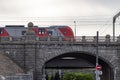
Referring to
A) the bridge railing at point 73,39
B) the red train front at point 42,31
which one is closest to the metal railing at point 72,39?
the bridge railing at point 73,39

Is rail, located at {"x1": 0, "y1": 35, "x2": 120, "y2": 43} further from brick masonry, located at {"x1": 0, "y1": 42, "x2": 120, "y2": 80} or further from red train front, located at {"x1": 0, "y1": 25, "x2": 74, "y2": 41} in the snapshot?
red train front, located at {"x1": 0, "y1": 25, "x2": 74, "y2": 41}

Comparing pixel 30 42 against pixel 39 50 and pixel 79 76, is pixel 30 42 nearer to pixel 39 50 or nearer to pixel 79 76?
pixel 39 50

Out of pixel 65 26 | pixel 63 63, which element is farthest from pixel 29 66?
pixel 63 63

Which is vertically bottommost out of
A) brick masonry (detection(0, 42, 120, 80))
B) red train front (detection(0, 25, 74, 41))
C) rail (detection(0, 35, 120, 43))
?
brick masonry (detection(0, 42, 120, 80))

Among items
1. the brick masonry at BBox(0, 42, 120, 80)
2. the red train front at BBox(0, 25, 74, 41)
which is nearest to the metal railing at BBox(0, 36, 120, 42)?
the brick masonry at BBox(0, 42, 120, 80)

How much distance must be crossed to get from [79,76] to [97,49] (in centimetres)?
4680

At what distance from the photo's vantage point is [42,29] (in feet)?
266

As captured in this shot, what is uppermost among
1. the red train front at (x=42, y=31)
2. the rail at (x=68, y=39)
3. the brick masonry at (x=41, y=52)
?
the red train front at (x=42, y=31)

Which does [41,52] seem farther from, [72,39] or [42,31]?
[42,31]

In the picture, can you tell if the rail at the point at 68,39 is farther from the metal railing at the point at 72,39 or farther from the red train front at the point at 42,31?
the red train front at the point at 42,31

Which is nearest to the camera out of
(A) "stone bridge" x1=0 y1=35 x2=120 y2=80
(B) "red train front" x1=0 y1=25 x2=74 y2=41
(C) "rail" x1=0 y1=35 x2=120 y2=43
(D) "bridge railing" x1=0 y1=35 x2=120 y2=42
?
(A) "stone bridge" x1=0 y1=35 x2=120 y2=80

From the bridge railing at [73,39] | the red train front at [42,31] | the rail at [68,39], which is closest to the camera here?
the rail at [68,39]

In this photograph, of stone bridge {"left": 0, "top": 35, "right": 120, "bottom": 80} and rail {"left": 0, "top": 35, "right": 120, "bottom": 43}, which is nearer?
stone bridge {"left": 0, "top": 35, "right": 120, "bottom": 80}

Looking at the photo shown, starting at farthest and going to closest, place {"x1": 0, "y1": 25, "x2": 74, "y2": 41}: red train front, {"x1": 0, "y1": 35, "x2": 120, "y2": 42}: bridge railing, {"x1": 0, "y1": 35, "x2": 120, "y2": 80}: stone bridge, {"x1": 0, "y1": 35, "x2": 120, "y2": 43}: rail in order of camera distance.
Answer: {"x1": 0, "y1": 25, "x2": 74, "y2": 41}: red train front, {"x1": 0, "y1": 35, "x2": 120, "y2": 42}: bridge railing, {"x1": 0, "y1": 35, "x2": 120, "y2": 43}: rail, {"x1": 0, "y1": 35, "x2": 120, "y2": 80}: stone bridge
